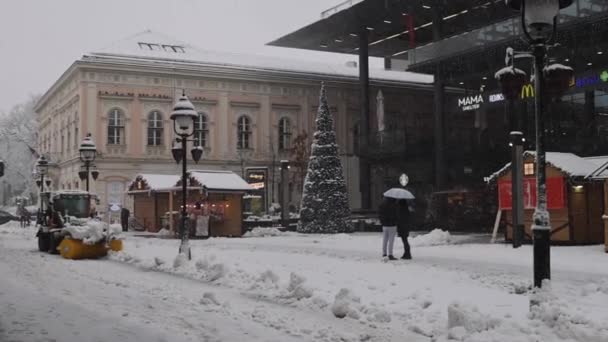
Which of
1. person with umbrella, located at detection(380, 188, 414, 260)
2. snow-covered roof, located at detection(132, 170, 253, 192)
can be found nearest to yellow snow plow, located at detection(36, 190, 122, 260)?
snow-covered roof, located at detection(132, 170, 253, 192)

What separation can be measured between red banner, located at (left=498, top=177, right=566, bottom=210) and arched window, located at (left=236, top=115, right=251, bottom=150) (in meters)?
33.3

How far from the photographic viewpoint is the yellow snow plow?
21.6 metres

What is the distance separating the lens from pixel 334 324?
9.65 m

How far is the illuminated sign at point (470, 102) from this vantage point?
37341mm

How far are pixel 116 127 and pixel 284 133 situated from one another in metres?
12.9

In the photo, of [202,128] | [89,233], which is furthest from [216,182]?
[202,128]

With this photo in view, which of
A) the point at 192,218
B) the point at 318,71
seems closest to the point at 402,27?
the point at 318,71

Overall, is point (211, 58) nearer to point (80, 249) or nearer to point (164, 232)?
point (164, 232)

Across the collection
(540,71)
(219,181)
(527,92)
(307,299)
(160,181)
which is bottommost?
(307,299)

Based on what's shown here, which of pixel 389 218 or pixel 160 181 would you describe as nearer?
pixel 389 218

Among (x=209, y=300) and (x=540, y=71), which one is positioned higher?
(x=540, y=71)

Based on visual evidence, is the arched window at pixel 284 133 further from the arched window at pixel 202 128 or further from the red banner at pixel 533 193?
the red banner at pixel 533 193

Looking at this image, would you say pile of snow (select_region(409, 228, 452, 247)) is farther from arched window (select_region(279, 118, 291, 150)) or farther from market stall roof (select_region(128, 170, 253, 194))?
arched window (select_region(279, 118, 291, 150))

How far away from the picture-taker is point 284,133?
56.7 m
